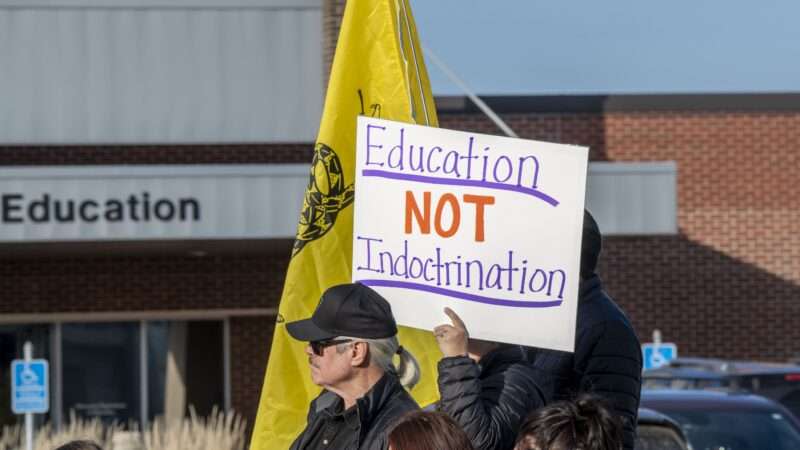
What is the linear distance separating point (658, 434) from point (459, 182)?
389 centimetres

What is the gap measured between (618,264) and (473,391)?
68.2 ft

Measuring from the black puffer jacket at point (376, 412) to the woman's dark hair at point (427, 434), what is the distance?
0.54 metres

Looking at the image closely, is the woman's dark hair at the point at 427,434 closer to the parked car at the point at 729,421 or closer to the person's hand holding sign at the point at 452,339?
the person's hand holding sign at the point at 452,339

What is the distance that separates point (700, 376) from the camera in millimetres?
13578

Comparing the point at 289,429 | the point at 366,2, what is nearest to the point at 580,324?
the point at 289,429

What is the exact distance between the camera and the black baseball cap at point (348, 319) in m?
4.46

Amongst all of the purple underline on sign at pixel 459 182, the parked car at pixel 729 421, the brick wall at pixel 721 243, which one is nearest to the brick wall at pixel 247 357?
the brick wall at pixel 721 243

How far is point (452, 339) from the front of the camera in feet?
14.7

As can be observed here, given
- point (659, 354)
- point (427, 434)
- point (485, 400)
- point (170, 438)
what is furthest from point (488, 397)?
point (659, 354)

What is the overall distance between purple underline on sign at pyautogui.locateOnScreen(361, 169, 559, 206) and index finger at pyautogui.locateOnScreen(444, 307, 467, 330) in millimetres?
412

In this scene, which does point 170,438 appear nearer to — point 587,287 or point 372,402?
point 587,287

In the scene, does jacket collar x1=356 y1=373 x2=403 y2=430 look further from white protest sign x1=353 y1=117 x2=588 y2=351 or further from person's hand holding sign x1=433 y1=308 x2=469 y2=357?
white protest sign x1=353 y1=117 x2=588 y2=351

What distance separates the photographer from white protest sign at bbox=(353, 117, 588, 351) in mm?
4738

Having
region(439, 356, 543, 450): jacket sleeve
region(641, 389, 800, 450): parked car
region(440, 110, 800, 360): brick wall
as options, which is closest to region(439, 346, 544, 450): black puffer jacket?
region(439, 356, 543, 450): jacket sleeve
